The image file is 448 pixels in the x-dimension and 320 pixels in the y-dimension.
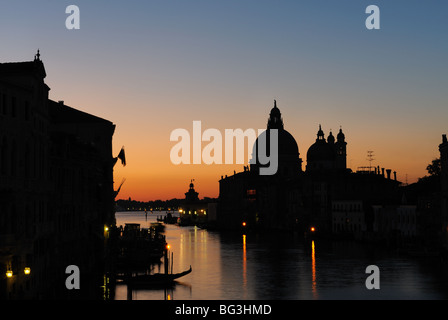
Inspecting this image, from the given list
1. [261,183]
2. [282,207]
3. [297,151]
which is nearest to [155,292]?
[282,207]

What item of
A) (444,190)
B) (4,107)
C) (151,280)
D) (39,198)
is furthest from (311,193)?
(4,107)

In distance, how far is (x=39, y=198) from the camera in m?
30.8

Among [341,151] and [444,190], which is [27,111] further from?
[341,151]

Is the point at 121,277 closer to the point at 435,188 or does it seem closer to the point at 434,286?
the point at 434,286

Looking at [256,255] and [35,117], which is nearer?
[35,117]

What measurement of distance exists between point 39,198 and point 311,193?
10038 cm

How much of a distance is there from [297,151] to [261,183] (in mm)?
17742

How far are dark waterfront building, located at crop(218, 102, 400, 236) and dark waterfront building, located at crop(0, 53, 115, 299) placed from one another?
197 feet

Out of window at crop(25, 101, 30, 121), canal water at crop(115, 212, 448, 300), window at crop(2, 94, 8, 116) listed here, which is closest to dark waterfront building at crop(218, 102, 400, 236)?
canal water at crop(115, 212, 448, 300)

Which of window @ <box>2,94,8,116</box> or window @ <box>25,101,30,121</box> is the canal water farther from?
window @ <box>2,94,8,116</box>

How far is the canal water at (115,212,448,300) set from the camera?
43.9 m

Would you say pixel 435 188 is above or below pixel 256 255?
above

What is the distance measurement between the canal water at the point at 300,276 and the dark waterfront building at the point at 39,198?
4.20 m
